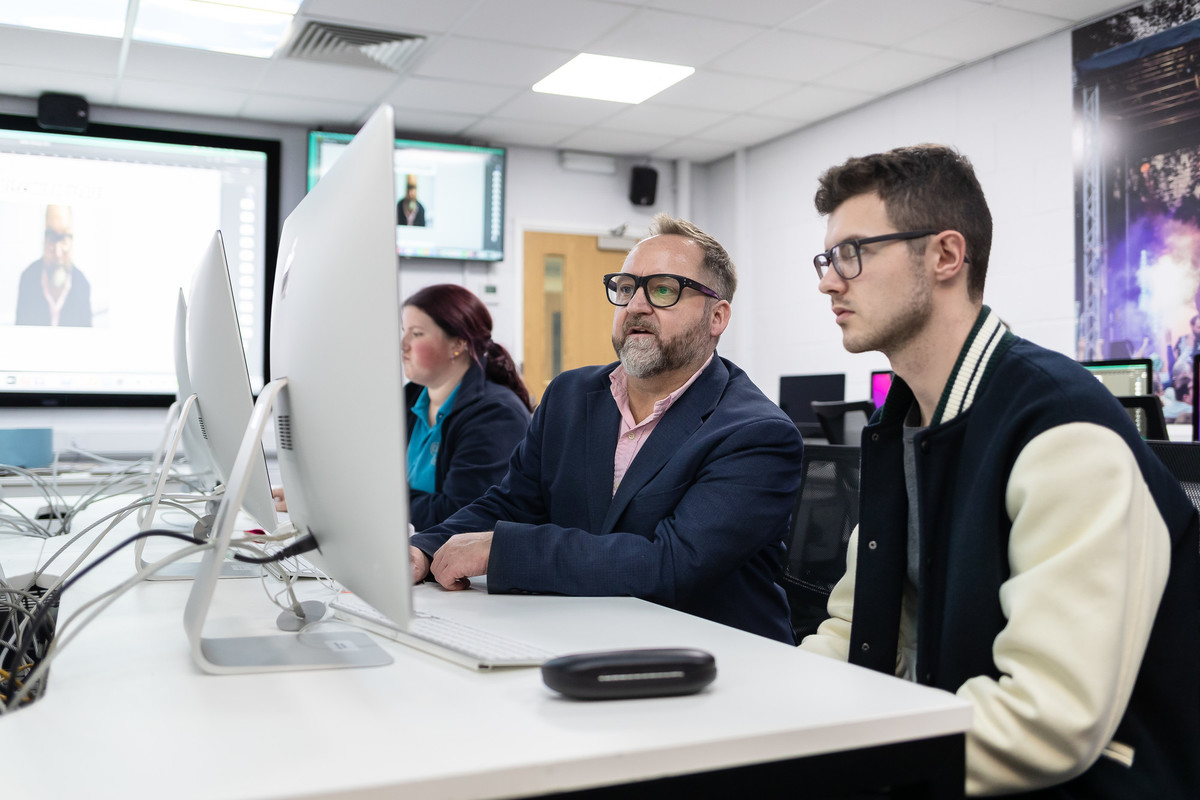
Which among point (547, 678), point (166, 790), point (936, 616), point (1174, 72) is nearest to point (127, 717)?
point (166, 790)

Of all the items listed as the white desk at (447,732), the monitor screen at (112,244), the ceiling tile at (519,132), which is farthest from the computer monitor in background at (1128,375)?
the monitor screen at (112,244)

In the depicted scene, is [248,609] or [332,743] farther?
[248,609]

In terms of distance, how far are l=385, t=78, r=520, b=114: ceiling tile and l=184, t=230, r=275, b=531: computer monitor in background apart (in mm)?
3309

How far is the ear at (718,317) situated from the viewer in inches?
69.3

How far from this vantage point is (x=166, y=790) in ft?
1.92

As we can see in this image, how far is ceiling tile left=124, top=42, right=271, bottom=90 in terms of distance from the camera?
4.15 meters

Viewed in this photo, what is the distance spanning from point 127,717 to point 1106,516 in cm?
84

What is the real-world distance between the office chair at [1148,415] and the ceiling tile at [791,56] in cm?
224

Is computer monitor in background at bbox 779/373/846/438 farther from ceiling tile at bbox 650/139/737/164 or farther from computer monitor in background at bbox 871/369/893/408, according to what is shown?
ceiling tile at bbox 650/139/737/164

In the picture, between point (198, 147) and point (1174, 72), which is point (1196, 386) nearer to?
point (1174, 72)

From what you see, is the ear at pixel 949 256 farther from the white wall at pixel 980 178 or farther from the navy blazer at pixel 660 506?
the white wall at pixel 980 178

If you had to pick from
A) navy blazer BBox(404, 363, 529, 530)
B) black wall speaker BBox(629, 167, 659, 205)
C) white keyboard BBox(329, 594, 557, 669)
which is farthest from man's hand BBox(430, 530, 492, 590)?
black wall speaker BBox(629, 167, 659, 205)

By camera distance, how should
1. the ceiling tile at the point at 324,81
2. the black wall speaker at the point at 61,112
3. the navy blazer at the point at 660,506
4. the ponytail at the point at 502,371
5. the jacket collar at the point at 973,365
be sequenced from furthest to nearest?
the black wall speaker at the point at 61,112, the ceiling tile at the point at 324,81, the ponytail at the point at 502,371, the navy blazer at the point at 660,506, the jacket collar at the point at 973,365

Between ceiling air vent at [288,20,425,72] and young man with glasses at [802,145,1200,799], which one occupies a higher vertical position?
ceiling air vent at [288,20,425,72]
